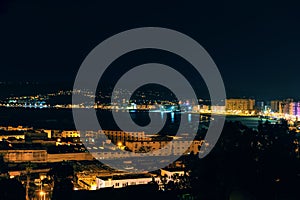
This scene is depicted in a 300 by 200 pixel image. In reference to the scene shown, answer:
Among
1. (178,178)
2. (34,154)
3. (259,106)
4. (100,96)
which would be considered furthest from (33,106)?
(178,178)

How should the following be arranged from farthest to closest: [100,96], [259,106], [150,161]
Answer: [259,106] < [100,96] < [150,161]

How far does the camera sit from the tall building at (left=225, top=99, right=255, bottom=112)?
29.9m

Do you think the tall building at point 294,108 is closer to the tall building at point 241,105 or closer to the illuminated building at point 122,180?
the tall building at point 241,105

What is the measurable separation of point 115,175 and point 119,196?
7.18 ft

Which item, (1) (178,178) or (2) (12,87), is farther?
(2) (12,87)

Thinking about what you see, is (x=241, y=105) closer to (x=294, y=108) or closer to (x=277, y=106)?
(x=277, y=106)

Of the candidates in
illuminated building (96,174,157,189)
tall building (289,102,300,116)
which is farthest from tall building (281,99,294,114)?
illuminated building (96,174,157,189)

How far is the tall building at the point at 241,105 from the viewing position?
29922 mm

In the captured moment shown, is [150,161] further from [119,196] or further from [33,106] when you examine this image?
[33,106]

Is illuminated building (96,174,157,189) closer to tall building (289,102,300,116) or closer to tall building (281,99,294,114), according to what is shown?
tall building (289,102,300,116)

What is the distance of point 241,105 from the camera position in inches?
1208

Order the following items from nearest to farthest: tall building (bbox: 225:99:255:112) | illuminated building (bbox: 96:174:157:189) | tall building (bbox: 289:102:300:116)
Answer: illuminated building (bbox: 96:174:157:189), tall building (bbox: 289:102:300:116), tall building (bbox: 225:99:255:112)

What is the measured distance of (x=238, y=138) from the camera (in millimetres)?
3475

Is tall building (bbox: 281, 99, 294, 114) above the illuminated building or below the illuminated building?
above
